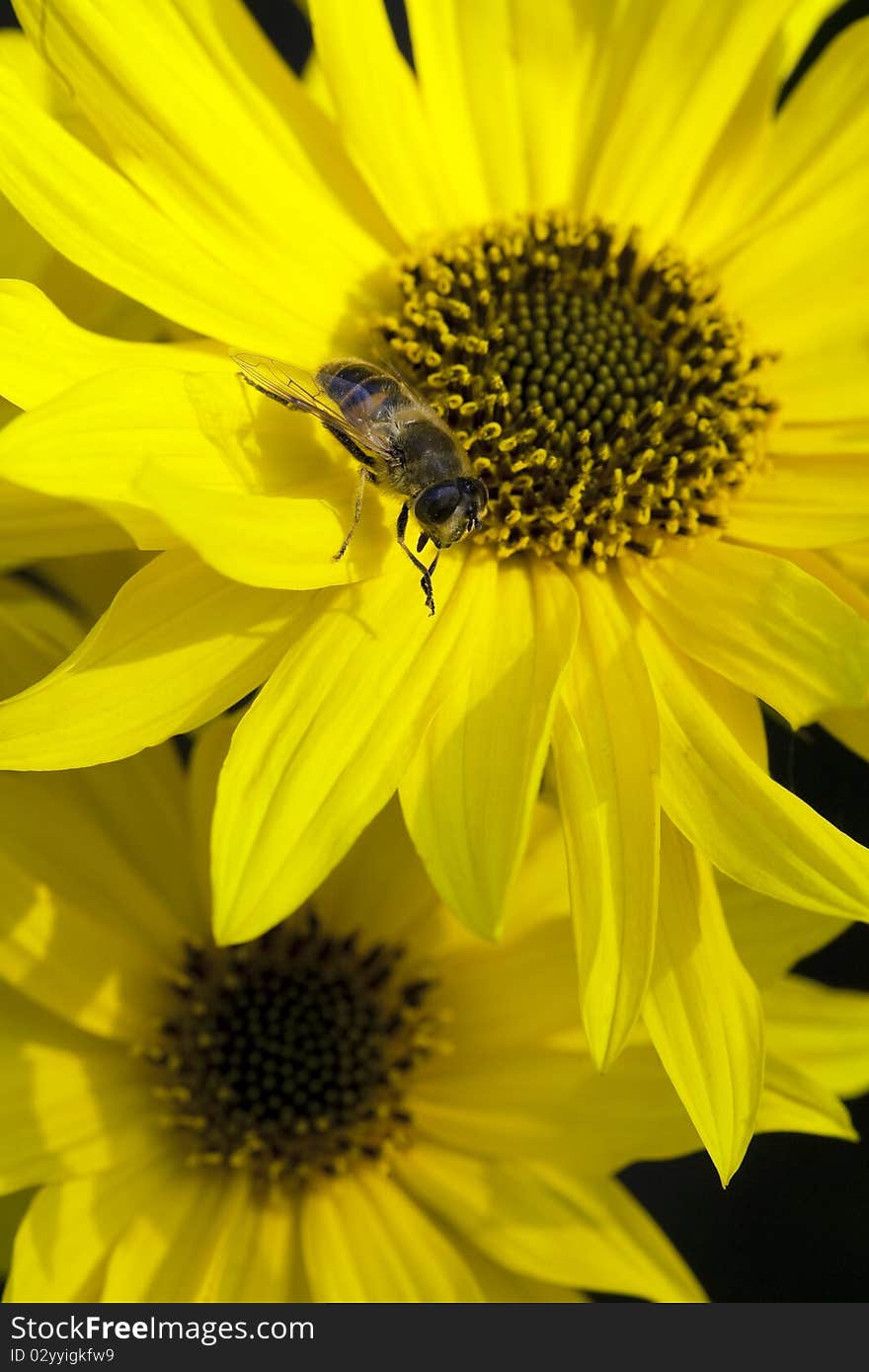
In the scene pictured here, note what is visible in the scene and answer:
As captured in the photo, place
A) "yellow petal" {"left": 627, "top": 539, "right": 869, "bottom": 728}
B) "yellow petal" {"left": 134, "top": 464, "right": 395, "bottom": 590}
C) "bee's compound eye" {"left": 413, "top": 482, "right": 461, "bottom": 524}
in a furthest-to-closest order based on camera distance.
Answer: "bee's compound eye" {"left": 413, "top": 482, "right": 461, "bottom": 524} → "yellow petal" {"left": 627, "top": 539, "right": 869, "bottom": 728} → "yellow petal" {"left": 134, "top": 464, "right": 395, "bottom": 590}

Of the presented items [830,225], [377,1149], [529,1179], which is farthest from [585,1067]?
[830,225]

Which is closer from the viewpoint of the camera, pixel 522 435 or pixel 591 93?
pixel 522 435

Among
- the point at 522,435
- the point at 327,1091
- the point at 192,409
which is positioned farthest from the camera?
the point at 327,1091

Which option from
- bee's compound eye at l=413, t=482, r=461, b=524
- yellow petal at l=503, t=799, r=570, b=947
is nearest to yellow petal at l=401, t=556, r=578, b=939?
bee's compound eye at l=413, t=482, r=461, b=524

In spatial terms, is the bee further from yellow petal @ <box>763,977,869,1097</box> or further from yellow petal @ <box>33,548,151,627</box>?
yellow petal @ <box>763,977,869,1097</box>
